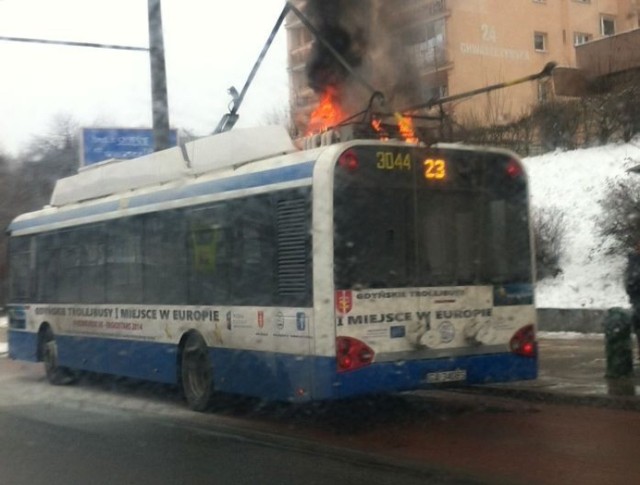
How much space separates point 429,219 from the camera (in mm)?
10016

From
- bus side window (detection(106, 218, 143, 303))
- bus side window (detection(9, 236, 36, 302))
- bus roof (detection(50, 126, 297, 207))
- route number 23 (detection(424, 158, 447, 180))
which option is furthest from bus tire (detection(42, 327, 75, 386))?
route number 23 (detection(424, 158, 447, 180))

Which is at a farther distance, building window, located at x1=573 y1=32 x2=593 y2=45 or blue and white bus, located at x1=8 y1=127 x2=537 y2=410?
building window, located at x1=573 y1=32 x2=593 y2=45

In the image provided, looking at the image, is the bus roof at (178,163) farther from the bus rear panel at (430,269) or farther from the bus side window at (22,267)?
the bus rear panel at (430,269)

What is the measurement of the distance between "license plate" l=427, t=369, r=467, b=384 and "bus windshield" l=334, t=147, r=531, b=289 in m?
0.88

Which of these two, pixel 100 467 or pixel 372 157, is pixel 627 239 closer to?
pixel 372 157

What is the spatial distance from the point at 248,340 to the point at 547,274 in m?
11.4

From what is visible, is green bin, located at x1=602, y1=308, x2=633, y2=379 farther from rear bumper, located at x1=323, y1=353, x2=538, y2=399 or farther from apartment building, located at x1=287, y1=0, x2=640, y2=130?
apartment building, located at x1=287, y1=0, x2=640, y2=130

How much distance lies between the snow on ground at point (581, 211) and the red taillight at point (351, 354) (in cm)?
981

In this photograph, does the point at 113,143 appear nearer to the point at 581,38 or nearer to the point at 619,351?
the point at 581,38

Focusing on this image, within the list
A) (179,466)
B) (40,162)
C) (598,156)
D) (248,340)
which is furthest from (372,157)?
(40,162)

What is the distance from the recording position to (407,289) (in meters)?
9.80

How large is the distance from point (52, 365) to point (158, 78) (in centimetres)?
510

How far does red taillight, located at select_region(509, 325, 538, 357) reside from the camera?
10438 mm

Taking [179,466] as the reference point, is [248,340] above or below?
above
